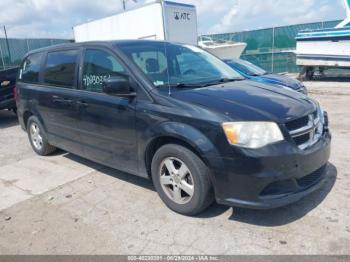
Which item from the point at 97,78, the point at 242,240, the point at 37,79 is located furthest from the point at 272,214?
the point at 37,79

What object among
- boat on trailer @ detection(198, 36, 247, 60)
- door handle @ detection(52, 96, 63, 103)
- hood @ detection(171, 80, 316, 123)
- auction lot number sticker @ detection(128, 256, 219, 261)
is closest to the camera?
auction lot number sticker @ detection(128, 256, 219, 261)

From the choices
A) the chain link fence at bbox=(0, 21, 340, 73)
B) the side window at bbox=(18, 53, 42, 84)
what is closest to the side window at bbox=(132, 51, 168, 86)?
the side window at bbox=(18, 53, 42, 84)

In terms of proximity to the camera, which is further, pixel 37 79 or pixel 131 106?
pixel 37 79

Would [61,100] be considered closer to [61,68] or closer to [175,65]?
[61,68]

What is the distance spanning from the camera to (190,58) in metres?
4.30

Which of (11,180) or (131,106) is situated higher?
(131,106)

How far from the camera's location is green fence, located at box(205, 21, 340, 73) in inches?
747

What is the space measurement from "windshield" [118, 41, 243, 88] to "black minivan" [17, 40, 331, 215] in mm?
14

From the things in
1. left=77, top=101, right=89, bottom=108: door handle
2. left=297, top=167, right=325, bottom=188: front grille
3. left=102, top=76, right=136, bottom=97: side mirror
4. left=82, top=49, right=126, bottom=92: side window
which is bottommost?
left=297, top=167, right=325, bottom=188: front grille

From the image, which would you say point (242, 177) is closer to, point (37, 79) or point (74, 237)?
point (74, 237)

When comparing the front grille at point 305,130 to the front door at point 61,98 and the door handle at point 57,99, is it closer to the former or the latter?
the front door at point 61,98

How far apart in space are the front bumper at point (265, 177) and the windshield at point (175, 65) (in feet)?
3.86

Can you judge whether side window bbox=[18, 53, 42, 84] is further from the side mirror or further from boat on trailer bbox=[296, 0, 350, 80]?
boat on trailer bbox=[296, 0, 350, 80]

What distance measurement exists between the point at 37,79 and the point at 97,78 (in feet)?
6.02
